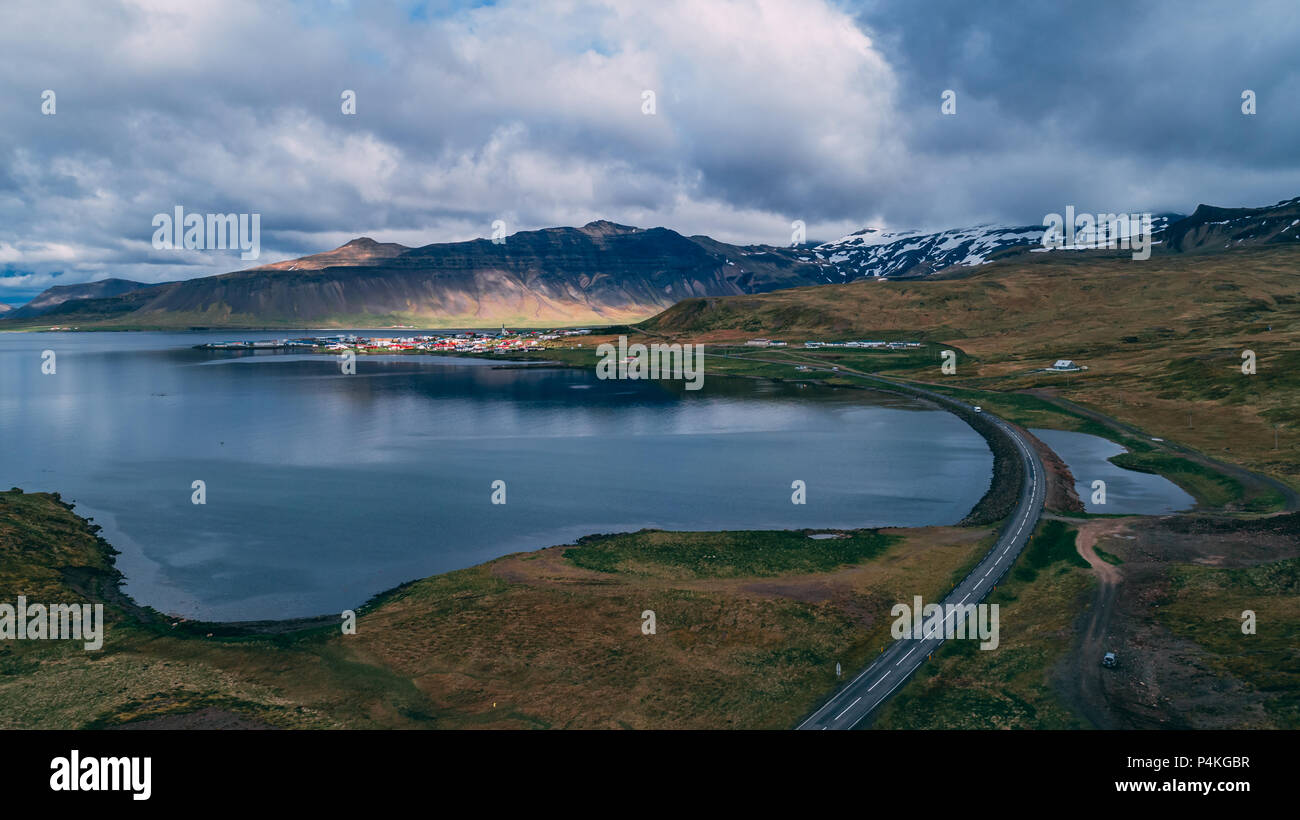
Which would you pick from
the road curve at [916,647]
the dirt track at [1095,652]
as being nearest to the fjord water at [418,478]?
the road curve at [916,647]

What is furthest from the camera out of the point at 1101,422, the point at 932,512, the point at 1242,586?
the point at 1101,422

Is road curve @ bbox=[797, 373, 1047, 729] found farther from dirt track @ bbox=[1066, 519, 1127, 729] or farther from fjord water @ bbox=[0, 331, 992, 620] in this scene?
fjord water @ bbox=[0, 331, 992, 620]

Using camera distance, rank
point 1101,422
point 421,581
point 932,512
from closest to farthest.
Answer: point 421,581
point 932,512
point 1101,422

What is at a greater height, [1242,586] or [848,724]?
[1242,586]

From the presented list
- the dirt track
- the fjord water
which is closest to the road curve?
the dirt track

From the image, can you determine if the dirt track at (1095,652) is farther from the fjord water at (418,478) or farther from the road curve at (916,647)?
the fjord water at (418,478)

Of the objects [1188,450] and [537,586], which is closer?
[537,586]

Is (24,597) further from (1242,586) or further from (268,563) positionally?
(1242,586)

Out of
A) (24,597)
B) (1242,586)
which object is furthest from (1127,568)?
(24,597)
